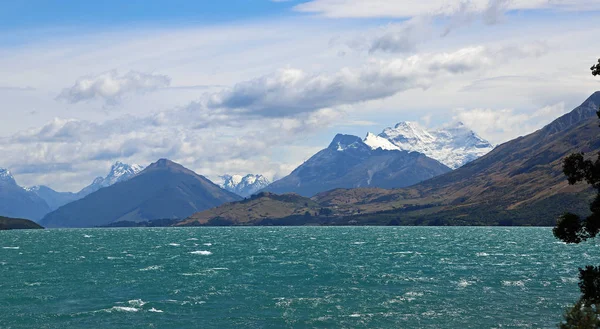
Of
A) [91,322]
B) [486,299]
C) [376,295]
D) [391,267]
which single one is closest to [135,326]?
[91,322]

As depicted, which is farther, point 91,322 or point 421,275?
point 421,275

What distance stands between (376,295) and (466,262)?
209 ft

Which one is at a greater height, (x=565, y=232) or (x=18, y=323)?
(x=565, y=232)

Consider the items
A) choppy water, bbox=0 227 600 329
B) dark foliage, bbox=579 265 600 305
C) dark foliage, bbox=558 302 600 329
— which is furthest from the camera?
choppy water, bbox=0 227 600 329

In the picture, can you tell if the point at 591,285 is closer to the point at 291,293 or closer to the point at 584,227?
the point at 584,227

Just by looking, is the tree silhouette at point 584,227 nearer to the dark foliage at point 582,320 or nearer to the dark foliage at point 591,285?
the dark foliage at point 591,285

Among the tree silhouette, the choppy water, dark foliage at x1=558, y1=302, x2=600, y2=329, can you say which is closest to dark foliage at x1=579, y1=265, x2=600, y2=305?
the tree silhouette

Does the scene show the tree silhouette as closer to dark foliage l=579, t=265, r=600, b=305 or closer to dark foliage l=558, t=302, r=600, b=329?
dark foliage l=579, t=265, r=600, b=305

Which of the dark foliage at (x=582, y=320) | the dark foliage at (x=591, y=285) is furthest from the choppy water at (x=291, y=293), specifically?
the dark foliage at (x=582, y=320)

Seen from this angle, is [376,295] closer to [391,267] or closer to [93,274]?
[391,267]

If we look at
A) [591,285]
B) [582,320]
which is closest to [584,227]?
[591,285]

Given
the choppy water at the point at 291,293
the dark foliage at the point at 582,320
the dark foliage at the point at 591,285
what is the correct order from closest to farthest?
the dark foliage at the point at 582,320 < the dark foliage at the point at 591,285 < the choppy water at the point at 291,293

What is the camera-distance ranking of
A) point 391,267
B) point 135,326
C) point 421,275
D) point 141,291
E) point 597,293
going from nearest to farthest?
point 597,293
point 135,326
point 141,291
point 421,275
point 391,267

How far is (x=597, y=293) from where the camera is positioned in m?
49.8
